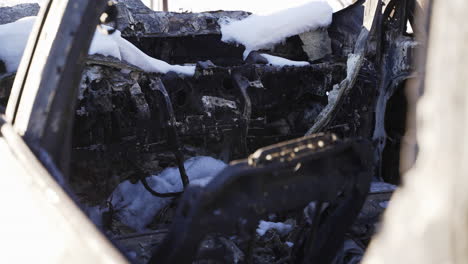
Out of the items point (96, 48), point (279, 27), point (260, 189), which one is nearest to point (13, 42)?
point (96, 48)

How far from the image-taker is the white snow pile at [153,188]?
348 centimetres

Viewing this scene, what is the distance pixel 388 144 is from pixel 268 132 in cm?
116

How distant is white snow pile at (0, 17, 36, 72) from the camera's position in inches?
134

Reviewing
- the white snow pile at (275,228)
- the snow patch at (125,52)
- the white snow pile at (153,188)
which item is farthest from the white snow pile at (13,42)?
the white snow pile at (275,228)

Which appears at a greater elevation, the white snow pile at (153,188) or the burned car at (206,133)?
the burned car at (206,133)

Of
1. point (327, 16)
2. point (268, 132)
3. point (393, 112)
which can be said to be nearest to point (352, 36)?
point (327, 16)

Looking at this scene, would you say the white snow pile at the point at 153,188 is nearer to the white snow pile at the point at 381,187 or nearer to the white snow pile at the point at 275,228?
the white snow pile at the point at 275,228

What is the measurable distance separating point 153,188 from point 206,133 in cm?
56

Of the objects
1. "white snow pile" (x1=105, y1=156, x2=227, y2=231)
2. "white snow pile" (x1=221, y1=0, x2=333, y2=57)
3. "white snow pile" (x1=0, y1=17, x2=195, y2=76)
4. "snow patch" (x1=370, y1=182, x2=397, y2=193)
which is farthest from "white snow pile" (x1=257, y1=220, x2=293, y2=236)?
"white snow pile" (x1=221, y1=0, x2=333, y2=57)

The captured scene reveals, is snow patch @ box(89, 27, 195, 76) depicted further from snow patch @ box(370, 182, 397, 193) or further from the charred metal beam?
the charred metal beam

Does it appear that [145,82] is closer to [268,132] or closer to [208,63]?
[208,63]

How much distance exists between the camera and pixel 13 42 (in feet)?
11.6

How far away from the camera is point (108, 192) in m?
3.42

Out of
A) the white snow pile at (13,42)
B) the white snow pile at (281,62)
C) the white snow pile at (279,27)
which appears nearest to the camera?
the white snow pile at (13,42)
